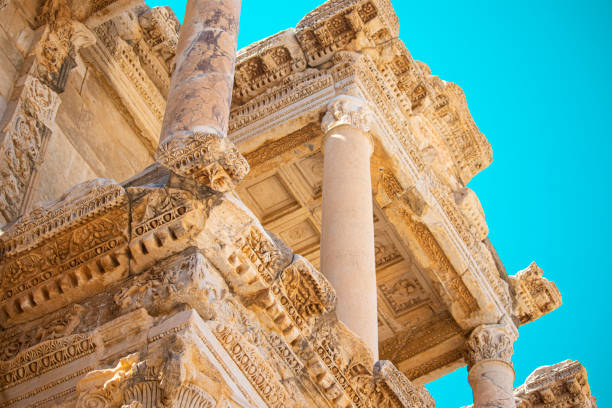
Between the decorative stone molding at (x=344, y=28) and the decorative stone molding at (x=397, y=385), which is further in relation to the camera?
the decorative stone molding at (x=344, y=28)

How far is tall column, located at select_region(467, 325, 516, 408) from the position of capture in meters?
13.9

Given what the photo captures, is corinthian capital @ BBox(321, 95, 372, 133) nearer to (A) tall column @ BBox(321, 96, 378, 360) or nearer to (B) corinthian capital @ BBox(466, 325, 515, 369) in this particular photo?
(A) tall column @ BBox(321, 96, 378, 360)

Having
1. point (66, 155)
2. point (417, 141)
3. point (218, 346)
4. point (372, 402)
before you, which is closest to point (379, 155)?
point (417, 141)

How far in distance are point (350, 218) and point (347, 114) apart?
2222 mm

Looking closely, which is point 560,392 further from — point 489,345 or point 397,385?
point 397,385

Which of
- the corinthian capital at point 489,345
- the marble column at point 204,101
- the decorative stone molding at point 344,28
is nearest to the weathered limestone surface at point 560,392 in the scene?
the corinthian capital at point 489,345

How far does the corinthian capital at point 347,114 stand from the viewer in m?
13.1

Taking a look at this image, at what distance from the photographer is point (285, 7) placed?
151 ft

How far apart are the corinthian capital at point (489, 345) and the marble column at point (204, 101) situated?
6867 millimetres

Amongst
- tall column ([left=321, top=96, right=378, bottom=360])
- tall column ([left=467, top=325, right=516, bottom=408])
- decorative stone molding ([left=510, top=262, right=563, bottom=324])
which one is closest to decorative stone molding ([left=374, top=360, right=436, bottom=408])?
tall column ([left=321, top=96, right=378, bottom=360])

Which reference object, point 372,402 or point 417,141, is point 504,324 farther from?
point 372,402

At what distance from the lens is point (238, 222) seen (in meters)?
7.86

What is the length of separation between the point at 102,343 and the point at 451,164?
959 cm

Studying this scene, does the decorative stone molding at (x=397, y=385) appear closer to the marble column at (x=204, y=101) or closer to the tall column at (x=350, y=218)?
the tall column at (x=350, y=218)
